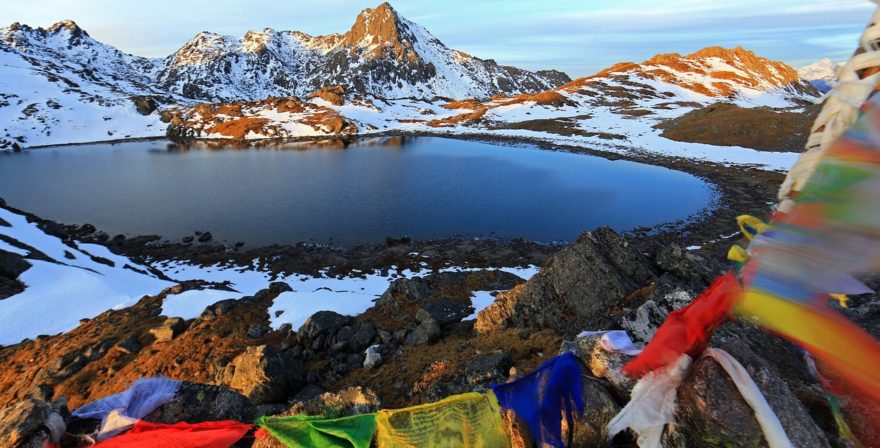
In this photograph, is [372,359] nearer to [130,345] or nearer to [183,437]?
[183,437]

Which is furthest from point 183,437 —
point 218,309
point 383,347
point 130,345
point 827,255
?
point 130,345

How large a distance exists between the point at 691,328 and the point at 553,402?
200cm

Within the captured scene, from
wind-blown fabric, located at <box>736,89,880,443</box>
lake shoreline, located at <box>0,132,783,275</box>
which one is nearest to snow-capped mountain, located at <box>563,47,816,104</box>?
lake shoreline, located at <box>0,132,783,275</box>

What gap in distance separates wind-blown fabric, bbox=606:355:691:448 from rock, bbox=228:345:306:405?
785 centimetres

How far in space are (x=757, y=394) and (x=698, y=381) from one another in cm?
33

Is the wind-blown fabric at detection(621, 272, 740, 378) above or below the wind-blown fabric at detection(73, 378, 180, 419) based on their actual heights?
above

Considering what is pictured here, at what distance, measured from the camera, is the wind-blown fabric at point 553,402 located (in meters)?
4.11

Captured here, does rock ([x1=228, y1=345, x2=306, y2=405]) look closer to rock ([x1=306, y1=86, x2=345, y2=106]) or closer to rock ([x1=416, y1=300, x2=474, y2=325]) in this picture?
rock ([x1=416, y1=300, x2=474, y2=325])

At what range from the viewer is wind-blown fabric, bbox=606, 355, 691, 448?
111 inches

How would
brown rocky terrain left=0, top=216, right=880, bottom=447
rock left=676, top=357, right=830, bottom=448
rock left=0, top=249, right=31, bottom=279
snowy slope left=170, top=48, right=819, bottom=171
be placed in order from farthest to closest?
snowy slope left=170, top=48, right=819, bottom=171, rock left=0, top=249, right=31, bottom=279, brown rocky terrain left=0, top=216, right=880, bottom=447, rock left=676, top=357, right=830, bottom=448

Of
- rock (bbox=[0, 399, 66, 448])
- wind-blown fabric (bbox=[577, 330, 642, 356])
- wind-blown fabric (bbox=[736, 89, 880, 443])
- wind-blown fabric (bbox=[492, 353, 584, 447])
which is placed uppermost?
wind-blown fabric (bbox=[736, 89, 880, 443])

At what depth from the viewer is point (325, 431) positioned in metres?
4.49

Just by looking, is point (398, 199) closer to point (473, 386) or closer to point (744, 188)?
point (473, 386)

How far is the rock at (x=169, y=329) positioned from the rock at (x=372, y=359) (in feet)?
21.8
